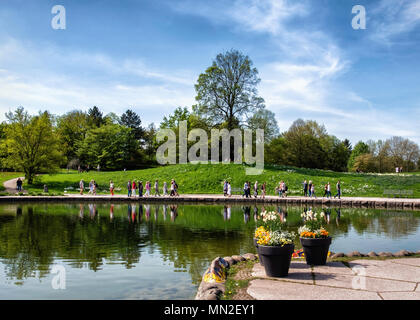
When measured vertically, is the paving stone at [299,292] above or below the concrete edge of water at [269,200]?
below

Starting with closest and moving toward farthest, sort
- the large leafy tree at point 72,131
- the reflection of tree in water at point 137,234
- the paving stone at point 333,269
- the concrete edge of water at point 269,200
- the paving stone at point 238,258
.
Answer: the paving stone at point 333,269 < the paving stone at point 238,258 < the reflection of tree in water at point 137,234 < the concrete edge of water at point 269,200 < the large leafy tree at point 72,131

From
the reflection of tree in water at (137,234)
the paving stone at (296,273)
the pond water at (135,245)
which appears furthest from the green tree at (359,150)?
the paving stone at (296,273)

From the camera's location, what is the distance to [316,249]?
1045cm

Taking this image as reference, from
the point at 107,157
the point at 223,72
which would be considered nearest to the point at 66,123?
the point at 107,157

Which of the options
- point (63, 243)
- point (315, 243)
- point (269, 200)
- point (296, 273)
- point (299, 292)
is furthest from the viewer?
point (269, 200)

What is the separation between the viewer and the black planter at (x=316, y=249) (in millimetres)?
10367

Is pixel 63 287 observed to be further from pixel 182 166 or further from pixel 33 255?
pixel 182 166

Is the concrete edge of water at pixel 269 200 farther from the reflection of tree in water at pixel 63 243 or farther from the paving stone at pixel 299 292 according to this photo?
the paving stone at pixel 299 292

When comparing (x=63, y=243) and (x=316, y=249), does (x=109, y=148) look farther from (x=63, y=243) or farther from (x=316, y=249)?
(x=316, y=249)

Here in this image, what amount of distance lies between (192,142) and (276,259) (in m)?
62.9

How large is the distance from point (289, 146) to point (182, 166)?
38079mm

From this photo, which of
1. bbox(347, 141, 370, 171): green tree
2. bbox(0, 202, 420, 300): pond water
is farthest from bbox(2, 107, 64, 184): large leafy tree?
bbox(347, 141, 370, 171): green tree

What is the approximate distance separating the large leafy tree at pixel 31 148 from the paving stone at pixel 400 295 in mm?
47620

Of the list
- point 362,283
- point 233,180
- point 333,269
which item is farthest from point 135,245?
point 233,180
